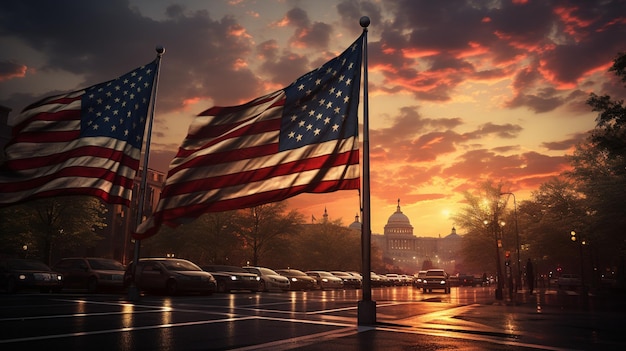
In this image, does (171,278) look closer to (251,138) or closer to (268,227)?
(251,138)

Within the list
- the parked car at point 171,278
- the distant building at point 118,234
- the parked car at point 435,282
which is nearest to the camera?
the parked car at point 171,278

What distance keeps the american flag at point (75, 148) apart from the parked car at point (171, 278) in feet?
27.4

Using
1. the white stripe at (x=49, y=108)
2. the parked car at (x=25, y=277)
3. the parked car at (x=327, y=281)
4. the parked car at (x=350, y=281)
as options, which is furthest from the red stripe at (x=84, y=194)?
the parked car at (x=350, y=281)

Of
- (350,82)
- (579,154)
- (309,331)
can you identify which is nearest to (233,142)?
(350,82)

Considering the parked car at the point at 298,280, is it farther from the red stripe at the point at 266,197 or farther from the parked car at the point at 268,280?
the red stripe at the point at 266,197

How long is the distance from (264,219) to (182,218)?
44.7 metres

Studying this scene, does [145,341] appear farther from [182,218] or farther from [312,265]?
[312,265]

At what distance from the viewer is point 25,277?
22766 mm

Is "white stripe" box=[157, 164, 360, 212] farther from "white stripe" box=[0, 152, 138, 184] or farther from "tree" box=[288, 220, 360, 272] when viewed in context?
"tree" box=[288, 220, 360, 272]

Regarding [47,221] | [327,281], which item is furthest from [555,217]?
[47,221]

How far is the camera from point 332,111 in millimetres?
11539

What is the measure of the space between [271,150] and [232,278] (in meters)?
19.5

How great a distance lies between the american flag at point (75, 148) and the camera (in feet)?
42.5

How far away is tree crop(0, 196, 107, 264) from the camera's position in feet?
133
